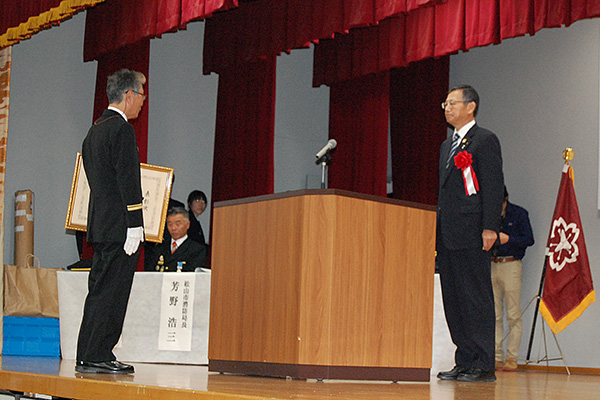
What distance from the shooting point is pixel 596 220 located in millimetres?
6809

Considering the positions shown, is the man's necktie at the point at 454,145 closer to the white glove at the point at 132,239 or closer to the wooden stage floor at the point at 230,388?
the wooden stage floor at the point at 230,388

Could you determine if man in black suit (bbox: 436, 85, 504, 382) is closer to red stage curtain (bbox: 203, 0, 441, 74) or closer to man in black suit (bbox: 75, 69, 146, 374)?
man in black suit (bbox: 75, 69, 146, 374)

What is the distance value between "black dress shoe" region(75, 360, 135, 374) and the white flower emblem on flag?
4264 mm

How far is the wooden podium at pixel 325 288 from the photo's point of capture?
2713 mm

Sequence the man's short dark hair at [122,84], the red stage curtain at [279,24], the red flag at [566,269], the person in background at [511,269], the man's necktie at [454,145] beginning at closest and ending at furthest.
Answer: the man's short dark hair at [122,84] → the man's necktie at [454,145] → the red stage curtain at [279,24] → the red flag at [566,269] → the person in background at [511,269]

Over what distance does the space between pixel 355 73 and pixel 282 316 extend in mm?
4698

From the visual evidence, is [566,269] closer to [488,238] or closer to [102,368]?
[488,238]

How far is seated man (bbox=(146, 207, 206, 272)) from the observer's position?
497cm

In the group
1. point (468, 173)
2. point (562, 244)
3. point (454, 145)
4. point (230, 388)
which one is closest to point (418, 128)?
point (562, 244)

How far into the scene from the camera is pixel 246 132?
24.3 feet

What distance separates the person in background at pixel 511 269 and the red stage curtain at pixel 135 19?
3.09m

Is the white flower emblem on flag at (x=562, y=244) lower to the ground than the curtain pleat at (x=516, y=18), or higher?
lower

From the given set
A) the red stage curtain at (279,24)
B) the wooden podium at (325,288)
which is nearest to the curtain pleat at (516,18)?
the red stage curtain at (279,24)

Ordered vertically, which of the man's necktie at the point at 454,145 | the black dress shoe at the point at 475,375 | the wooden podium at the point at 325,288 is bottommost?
the black dress shoe at the point at 475,375
